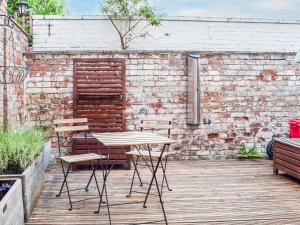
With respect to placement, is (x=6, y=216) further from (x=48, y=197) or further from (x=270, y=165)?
(x=270, y=165)

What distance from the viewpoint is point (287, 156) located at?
229 inches

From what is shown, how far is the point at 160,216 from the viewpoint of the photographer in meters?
4.12

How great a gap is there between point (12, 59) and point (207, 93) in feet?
11.4

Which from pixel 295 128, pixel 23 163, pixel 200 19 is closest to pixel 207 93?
pixel 295 128

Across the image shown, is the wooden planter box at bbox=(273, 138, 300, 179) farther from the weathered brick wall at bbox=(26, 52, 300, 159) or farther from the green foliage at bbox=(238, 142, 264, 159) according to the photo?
the weathered brick wall at bbox=(26, 52, 300, 159)

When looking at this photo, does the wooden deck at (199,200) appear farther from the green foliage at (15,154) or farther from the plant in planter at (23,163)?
the green foliage at (15,154)

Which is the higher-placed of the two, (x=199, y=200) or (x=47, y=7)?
(x=47, y=7)

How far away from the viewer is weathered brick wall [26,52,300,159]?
281 inches

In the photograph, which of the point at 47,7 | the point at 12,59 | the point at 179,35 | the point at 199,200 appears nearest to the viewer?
the point at 199,200

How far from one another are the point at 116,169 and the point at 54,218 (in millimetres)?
2614

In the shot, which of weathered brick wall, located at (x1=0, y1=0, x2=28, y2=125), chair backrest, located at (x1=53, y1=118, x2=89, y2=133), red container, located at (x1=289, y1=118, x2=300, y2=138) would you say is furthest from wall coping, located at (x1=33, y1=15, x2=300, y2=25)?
chair backrest, located at (x1=53, y1=118, x2=89, y2=133)

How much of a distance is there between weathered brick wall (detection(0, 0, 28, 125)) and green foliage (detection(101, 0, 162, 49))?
2.57 metres

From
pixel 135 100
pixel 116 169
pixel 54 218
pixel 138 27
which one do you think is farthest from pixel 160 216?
pixel 138 27

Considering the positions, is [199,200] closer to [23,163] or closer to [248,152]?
[23,163]
